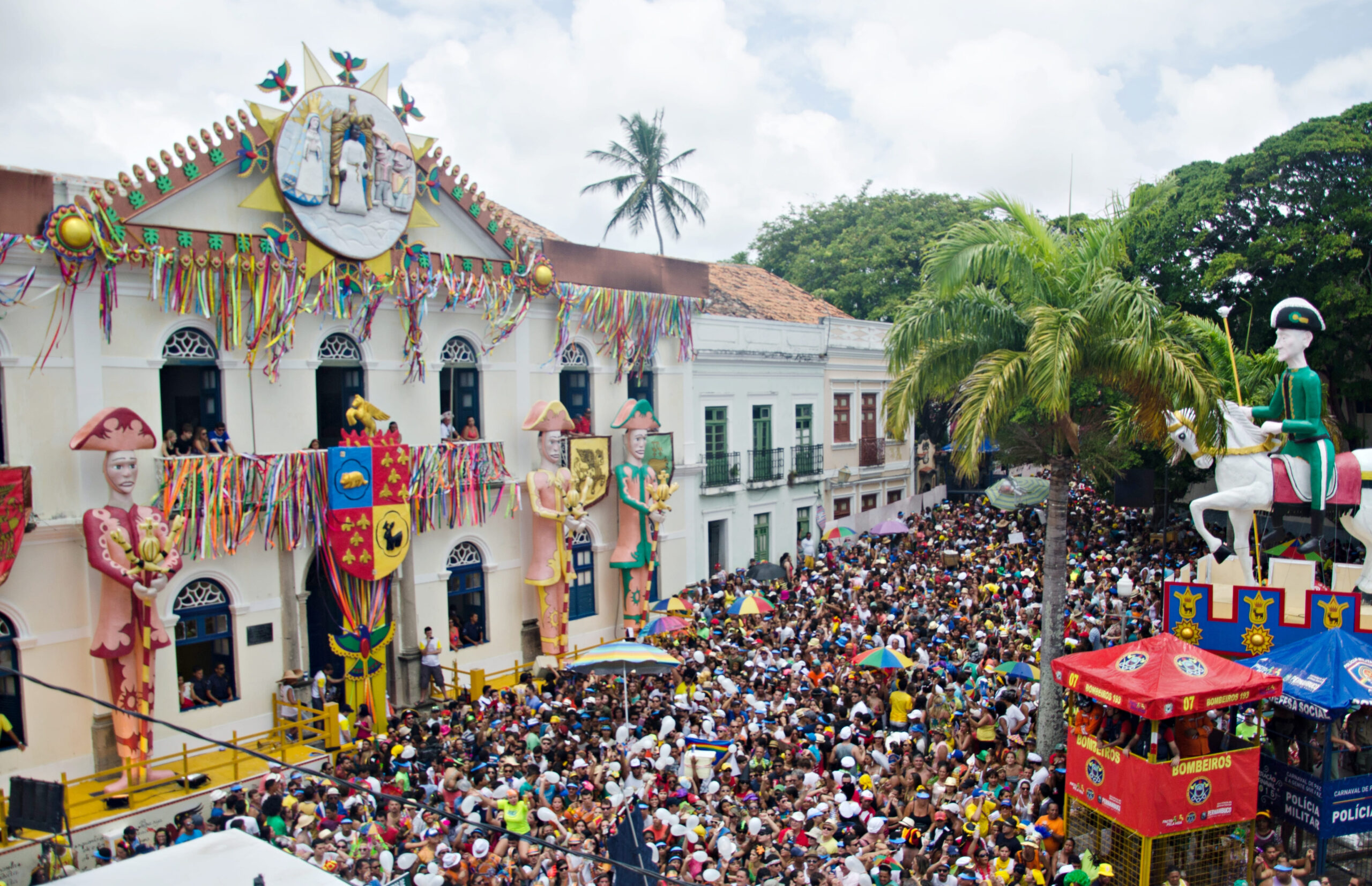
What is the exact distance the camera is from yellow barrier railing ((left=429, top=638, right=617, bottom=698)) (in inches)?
699

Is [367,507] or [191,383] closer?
[191,383]

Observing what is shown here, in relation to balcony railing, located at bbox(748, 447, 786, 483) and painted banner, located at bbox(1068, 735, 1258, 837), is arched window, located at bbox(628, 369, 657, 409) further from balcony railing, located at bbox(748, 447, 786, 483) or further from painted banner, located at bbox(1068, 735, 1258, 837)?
painted banner, located at bbox(1068, 735, 1258, 837)

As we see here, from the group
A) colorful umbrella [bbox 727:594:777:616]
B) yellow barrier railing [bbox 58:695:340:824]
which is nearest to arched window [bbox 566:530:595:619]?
colorful umbrella [bbox 727:594:777:616]

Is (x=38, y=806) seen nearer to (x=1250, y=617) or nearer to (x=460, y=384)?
(x=460, y=384)

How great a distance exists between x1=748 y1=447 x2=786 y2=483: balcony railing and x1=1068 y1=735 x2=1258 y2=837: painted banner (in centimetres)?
1515

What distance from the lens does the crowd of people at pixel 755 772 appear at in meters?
10.3

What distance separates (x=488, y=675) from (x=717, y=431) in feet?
29.2

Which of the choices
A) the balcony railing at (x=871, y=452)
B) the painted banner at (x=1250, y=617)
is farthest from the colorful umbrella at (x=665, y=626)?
the balcony railing at (x=871, y=452)

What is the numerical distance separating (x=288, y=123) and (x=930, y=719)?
13.3m

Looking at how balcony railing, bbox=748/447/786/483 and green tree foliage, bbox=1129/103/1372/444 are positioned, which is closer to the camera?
green tree foliage, bbox=1129/103/1372/444

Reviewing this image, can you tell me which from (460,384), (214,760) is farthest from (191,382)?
(214,760)

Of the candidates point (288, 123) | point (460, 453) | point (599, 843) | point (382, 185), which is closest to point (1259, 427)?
point (599, 843)

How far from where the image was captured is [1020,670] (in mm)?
15266

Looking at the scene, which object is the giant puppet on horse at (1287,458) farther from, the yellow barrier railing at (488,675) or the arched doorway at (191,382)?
the arched doorway at (191,382)
